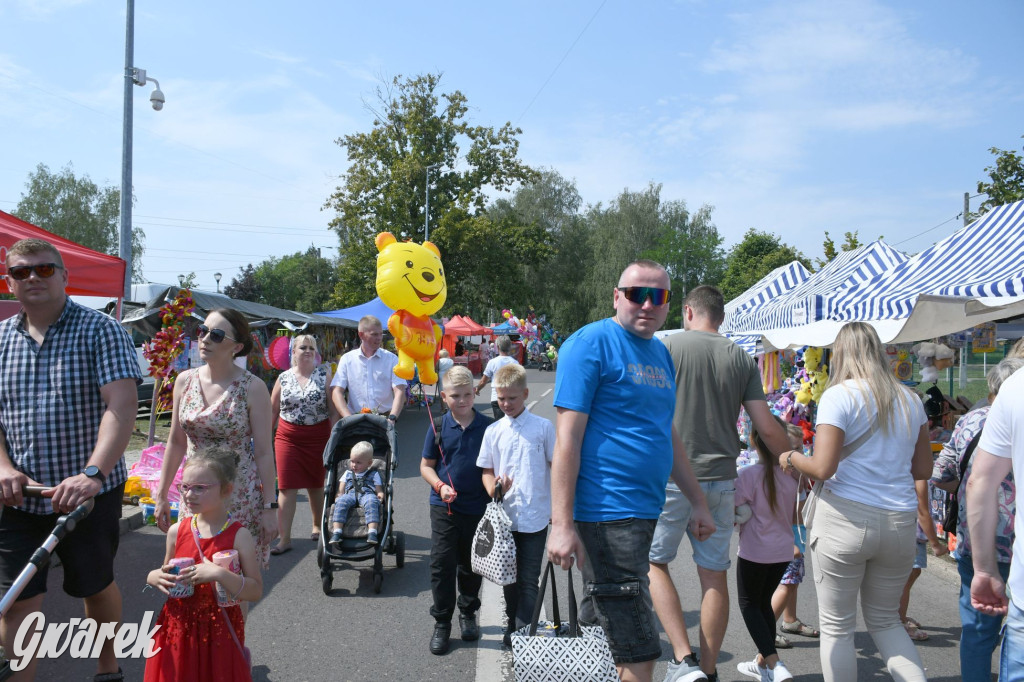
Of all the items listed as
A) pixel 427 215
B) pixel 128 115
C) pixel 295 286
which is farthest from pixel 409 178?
pixel 295 286

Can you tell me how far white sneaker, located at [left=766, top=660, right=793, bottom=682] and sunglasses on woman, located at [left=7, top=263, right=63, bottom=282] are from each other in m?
3.96

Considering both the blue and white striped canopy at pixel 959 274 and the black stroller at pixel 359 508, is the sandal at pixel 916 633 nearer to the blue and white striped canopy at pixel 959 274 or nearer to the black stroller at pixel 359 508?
the blue and white striped canopy at pixel 959 274

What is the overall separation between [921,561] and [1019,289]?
2334 millimetres

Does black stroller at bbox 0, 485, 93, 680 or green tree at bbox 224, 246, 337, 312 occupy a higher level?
green tree at bbox 224, 246, 337, 312

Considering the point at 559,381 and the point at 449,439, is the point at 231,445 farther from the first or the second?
the point at 559,381

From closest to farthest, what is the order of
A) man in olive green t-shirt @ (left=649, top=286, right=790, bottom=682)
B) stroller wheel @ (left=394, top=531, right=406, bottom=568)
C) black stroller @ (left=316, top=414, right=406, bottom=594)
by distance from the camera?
man in olive green t-shirt @ (left=649, top=286, right=790, bottom=682) → black stroller @ (left=316, top=414, right=406, bottom=594) → stroller wheel @ (left=394, top=531, right=406, bottom=568)

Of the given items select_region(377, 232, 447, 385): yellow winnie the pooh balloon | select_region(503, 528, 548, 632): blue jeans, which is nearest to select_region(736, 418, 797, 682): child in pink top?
select_region(503, 528, 548, 632): blue jeans

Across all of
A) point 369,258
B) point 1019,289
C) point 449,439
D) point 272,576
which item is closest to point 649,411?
point 449,439

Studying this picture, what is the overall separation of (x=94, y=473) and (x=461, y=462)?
1.92 metres

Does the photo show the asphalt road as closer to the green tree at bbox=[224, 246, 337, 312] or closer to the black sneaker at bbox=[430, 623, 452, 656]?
the black sneaker at bbox=[430, 623, 452, 656]

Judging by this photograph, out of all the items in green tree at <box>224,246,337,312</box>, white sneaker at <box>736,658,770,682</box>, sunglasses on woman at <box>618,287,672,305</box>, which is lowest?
white sneaker at <box>736,658,770,682</box>

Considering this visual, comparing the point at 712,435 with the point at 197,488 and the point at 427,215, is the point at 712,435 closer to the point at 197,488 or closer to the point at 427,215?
the point at 197,488

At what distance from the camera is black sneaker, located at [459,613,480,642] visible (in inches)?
161

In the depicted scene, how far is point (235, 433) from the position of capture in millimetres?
3539
